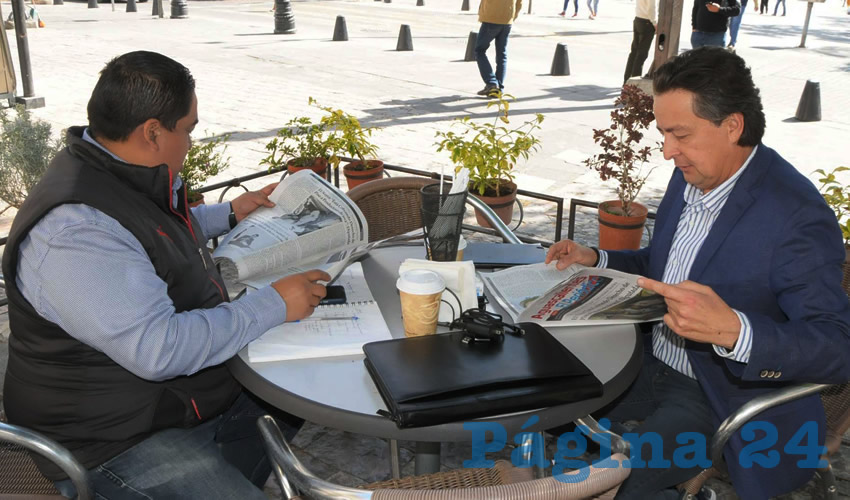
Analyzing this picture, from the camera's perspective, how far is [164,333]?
169cm

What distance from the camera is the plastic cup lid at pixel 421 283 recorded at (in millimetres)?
1767

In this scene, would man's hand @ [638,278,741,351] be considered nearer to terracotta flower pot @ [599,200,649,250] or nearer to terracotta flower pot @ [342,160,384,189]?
terracotta flower pot @ [599,200,649,250]

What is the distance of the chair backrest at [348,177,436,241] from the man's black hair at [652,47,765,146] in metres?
1.37

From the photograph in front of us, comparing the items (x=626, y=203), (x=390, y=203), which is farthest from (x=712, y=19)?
(x=390, y=203)

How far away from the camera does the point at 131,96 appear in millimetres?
1864

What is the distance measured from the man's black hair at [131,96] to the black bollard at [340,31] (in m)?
12.8

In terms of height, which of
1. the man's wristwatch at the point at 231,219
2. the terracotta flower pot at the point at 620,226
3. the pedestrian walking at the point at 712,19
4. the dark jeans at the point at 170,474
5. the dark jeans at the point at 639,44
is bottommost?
the terracotta flower pot at the point at 620,226

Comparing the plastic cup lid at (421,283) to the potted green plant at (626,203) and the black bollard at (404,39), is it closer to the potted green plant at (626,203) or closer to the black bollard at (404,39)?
the potted green plant at (626,203)

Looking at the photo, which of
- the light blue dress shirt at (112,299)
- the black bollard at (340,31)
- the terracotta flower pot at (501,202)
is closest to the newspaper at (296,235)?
the light blue dress shirt at (112,299)

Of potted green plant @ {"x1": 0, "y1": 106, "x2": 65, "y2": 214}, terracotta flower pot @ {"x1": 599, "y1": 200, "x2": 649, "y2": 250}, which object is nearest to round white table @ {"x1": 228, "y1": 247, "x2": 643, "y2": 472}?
terracotta flower pot @ {"x1": 599, "y1": 200, "x2": 649, "y2": 250}

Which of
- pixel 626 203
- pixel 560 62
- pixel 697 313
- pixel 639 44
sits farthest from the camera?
pixel 560 62

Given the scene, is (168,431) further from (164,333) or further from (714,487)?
(714,487)

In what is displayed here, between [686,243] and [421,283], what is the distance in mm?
968

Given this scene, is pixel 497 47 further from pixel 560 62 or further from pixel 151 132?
pixel 151 132
